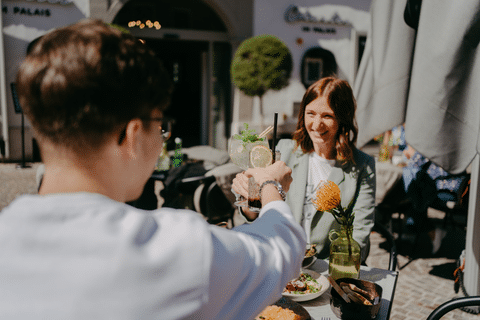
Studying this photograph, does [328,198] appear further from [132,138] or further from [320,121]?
[132,138]

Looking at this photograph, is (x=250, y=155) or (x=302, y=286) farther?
(x=302, y=286)

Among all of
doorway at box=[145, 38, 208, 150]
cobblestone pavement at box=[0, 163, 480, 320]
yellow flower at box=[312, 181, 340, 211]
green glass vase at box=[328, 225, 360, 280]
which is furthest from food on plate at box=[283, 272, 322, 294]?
doorway at box=[145, 38, 208, 150]

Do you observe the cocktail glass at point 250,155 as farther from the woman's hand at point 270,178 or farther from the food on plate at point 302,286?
the food on plate at point 302,286

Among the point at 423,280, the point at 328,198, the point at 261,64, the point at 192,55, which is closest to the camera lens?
the point at 328,198

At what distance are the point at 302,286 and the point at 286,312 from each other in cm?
26

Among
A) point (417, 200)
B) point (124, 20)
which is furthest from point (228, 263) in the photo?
point (124, 20)

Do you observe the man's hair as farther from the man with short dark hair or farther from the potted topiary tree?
the potted topiary tree

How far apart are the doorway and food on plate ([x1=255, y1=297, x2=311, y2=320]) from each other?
11.5m

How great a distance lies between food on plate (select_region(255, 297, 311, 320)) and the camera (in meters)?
1.45

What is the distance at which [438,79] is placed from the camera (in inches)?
66.9

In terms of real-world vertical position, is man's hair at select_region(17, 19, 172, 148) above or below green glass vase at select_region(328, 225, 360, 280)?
above

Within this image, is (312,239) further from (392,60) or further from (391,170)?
(391,170)

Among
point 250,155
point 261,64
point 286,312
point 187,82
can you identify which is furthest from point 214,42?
point 286,312

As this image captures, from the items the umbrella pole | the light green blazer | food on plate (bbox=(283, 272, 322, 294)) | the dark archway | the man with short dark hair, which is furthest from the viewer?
the dark archway
